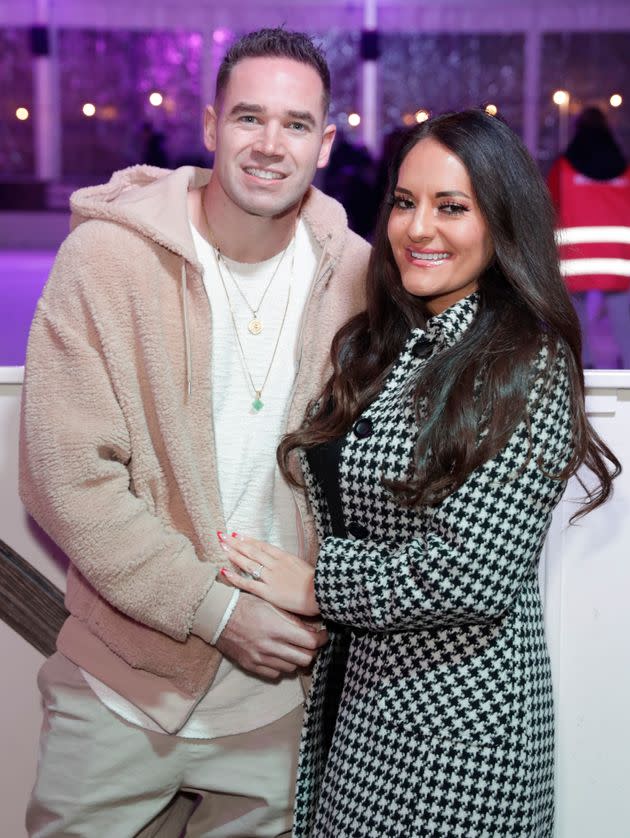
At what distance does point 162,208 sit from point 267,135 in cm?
21

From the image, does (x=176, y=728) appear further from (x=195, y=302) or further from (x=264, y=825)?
(x=195, y=302)

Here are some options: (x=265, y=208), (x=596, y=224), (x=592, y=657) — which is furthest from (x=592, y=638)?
(x=596, y=224)

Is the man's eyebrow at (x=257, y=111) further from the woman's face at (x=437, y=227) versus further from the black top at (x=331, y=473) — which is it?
the black top at (x=331, y=473)

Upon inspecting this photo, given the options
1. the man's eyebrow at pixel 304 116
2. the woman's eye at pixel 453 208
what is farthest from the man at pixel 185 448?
the woman's eye at pixel 453 208

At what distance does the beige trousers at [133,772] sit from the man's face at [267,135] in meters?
A: 0.87

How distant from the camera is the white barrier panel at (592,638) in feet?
6.64

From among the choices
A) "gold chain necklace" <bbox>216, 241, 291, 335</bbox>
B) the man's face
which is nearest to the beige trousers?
"gold chain necklace" <bbox>216, 241, 291, 335</bbox>

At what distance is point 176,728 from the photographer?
1.83 meters

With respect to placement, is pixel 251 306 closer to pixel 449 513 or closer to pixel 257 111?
pixel 257 111

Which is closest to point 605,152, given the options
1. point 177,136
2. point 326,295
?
point 326,295

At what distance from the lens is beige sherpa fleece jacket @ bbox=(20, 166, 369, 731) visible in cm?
174

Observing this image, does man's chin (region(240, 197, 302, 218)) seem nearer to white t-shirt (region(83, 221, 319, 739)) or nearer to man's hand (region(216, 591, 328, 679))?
white t-shirt (region(83, 221, 319, 739))

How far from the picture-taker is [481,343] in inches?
65.8

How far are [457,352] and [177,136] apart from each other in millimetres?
9829
